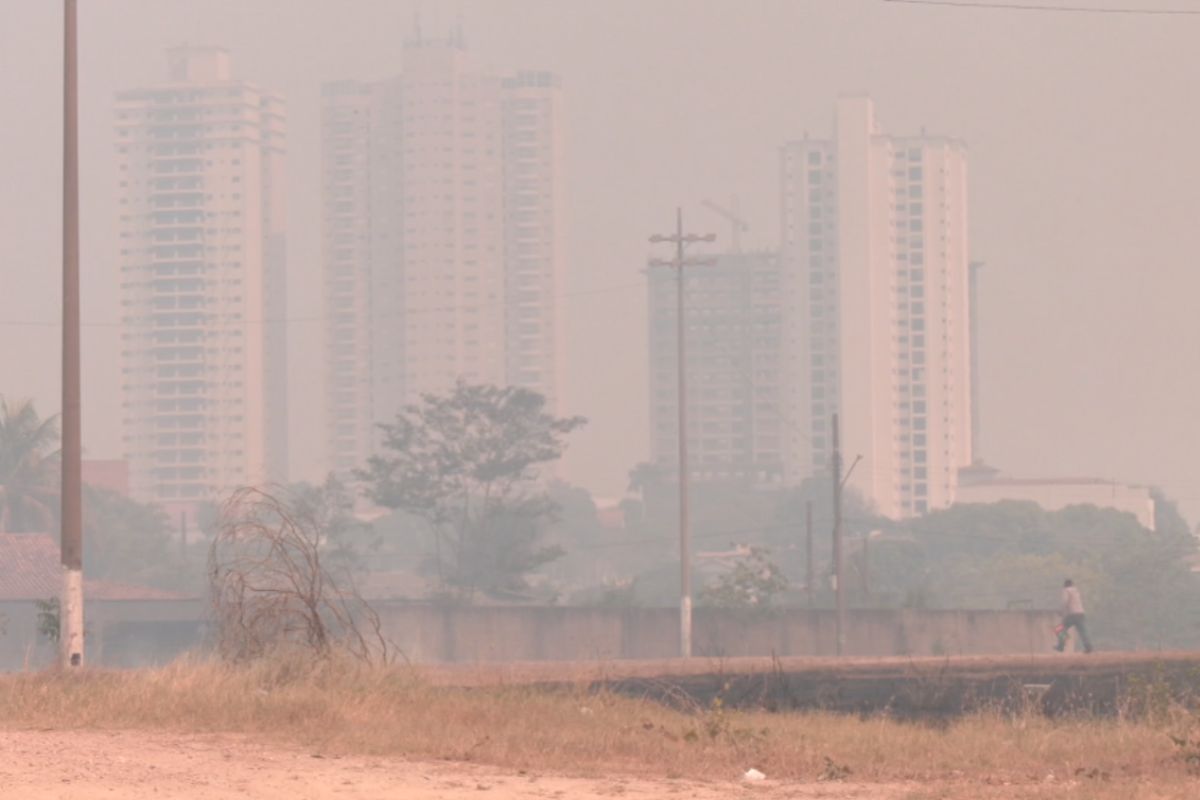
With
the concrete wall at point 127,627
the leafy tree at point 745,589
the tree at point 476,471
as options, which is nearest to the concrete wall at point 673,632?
the leafy tree at point 745,589

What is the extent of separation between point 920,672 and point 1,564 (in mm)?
61514

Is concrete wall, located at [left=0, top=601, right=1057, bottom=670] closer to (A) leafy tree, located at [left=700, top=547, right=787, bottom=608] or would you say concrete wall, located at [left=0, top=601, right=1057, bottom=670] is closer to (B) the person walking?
(A) leafy tree, located at [left=700, top=547, right=787, bottom=608]

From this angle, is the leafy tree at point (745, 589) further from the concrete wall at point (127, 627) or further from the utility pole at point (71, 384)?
the utility pole at point (71, 384)

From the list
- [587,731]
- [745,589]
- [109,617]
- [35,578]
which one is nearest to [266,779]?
[587,731]

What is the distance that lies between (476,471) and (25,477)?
22.9 m

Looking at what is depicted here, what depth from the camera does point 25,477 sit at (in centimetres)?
9575

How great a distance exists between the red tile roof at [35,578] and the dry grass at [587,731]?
5855 centimetres

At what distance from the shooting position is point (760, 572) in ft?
237

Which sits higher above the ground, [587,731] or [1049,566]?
[587,731]

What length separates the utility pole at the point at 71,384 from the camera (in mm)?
19250

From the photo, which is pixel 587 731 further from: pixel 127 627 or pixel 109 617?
pixel 109 617

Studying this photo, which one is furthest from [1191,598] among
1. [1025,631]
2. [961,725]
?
[961,725]

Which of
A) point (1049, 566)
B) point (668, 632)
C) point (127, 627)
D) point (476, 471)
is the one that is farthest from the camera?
point (1049, 566)

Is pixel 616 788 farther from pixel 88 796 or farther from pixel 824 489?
pixel 824 489
